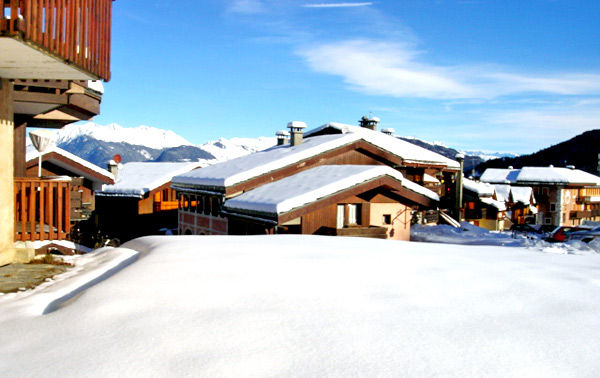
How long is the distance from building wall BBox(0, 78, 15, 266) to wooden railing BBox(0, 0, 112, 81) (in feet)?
4.19

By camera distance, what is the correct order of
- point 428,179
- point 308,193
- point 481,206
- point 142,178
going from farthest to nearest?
point 481,206
point 142,178
point 428,179
point 308,193

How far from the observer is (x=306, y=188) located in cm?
1861

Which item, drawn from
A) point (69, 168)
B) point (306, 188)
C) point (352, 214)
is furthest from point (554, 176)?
point (69, 168)

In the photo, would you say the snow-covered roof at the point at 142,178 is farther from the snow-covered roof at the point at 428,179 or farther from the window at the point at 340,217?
the window at the point at 340,217

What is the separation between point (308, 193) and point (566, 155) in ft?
410

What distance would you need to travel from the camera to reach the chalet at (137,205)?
114 feet

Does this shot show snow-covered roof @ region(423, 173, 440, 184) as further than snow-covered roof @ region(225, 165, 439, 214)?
Yes

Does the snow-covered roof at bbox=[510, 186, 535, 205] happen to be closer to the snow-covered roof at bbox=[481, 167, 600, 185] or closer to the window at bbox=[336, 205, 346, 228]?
the snow-covered roof at bbox=[481, 167, 600, 185]

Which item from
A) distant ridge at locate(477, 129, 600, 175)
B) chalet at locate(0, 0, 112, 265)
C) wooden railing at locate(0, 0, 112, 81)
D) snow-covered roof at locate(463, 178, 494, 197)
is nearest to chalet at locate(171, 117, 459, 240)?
chalet at locate(0, 0, 112, 265)

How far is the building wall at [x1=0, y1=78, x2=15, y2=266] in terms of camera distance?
6844mm

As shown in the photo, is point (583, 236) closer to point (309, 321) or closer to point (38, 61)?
point (309, 321)

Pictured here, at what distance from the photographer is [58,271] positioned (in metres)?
6.29

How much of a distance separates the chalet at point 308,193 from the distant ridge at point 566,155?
10062cm

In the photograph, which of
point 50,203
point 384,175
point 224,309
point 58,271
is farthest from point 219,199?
point 224,309
